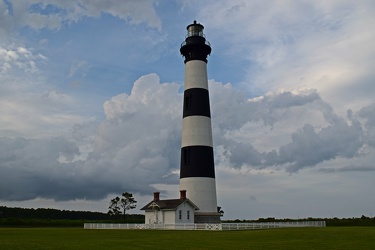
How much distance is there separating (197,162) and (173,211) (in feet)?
18.8

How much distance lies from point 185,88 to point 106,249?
30.1 m

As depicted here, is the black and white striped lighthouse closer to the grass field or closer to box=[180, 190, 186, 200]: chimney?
box=[180, 190, 186, 200]: chimney

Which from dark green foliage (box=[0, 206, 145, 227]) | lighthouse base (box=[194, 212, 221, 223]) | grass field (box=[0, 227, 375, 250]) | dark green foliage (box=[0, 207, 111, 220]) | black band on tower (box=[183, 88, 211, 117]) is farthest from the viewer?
dark green foliage (box=[0, 207, 111, 220])

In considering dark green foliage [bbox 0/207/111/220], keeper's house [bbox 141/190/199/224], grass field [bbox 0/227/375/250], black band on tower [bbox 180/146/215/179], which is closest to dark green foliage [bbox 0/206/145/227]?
dark green foliage [bbox 0/207/111/220]

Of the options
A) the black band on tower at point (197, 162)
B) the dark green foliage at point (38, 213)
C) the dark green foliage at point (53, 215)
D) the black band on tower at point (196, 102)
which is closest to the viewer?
the black band on tower at point (197, 162)

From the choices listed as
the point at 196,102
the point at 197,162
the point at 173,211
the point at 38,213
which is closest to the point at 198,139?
the point at 197,162

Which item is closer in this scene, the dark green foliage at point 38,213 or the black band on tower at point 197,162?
the black band on tower at point 197,162

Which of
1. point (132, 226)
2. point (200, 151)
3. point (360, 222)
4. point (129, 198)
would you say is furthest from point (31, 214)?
point (360, 222)

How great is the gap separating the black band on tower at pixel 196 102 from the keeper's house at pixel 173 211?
28.3 ft

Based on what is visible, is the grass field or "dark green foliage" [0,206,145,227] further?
"dark green foliage" [0,206,145,227]

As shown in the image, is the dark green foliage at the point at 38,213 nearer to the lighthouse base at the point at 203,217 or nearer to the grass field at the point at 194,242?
the lighthouse base at the point at 203,217

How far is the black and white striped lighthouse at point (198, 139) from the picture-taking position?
42.7 m

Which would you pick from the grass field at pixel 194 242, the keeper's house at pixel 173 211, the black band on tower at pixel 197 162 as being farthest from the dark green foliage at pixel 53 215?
the grass field at pixel 194 242

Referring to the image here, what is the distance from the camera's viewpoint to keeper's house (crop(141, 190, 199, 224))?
42406mm
